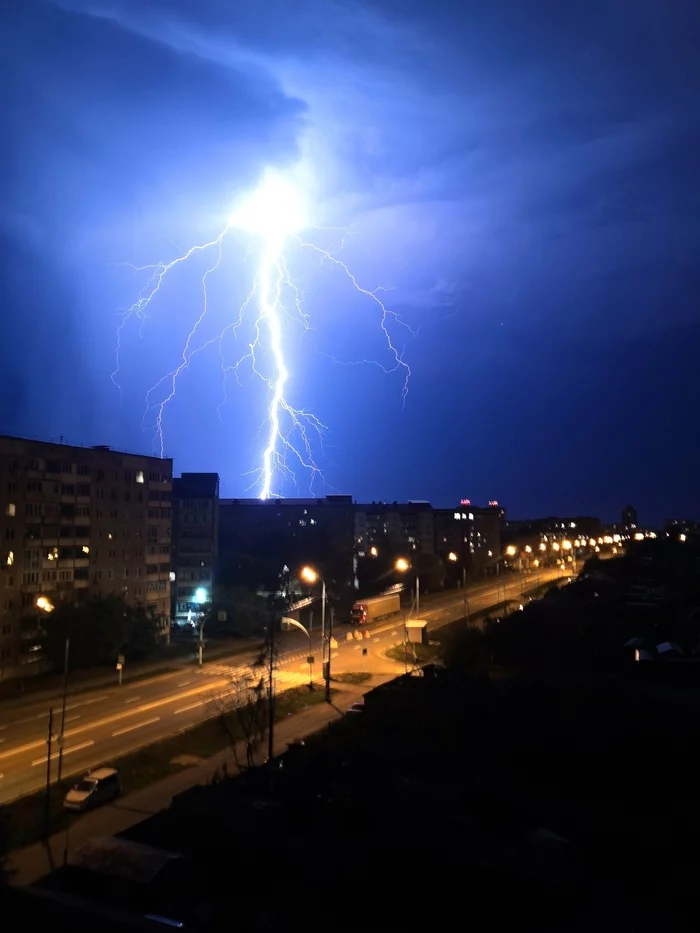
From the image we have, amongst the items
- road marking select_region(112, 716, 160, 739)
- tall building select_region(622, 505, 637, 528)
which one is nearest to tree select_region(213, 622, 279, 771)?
road marking select_region(112, 716, 160, 739)

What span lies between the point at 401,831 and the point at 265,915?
9.09 feet

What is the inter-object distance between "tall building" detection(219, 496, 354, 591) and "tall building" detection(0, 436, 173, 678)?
12.8m

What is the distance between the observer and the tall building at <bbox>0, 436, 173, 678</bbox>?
1004 inches

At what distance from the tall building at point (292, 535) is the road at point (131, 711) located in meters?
17.7

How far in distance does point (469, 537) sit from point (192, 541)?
132ft

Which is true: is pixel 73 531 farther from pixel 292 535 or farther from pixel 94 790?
pixel 292 535

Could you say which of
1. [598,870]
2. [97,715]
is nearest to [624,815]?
[598,870]

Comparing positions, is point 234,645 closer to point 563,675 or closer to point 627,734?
point 563,675

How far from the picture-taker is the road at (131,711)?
1550 cm

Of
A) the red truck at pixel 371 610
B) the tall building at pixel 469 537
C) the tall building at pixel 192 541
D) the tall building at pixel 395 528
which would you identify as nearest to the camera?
the red truck at pixel 371 610

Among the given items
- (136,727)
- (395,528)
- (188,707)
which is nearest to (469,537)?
(395,528)

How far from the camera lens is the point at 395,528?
68.6 meters

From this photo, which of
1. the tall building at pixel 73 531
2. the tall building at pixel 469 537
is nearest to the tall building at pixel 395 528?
the tall building at pixel 469 537

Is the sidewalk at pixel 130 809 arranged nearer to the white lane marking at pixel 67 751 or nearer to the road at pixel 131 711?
the road at pixel 131 711
